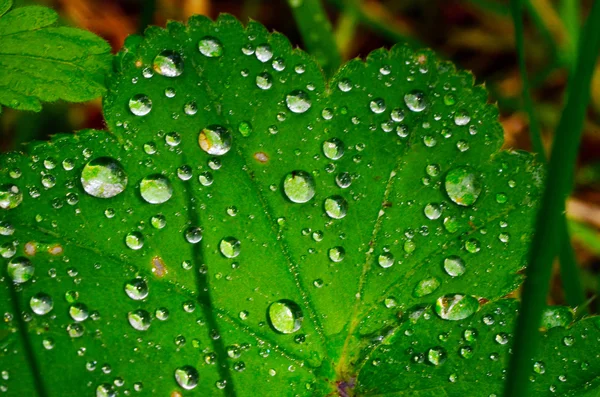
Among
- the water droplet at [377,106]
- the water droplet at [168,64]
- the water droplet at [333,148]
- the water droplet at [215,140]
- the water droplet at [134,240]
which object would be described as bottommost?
the water droplet at [134,240]

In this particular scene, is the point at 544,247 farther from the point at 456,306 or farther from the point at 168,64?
the point at 168,64

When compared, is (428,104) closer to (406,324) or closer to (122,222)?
(406,324)

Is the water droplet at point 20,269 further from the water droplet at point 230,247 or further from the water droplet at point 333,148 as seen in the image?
the water droplet at point 333,148

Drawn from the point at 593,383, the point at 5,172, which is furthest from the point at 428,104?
the point at 5,172

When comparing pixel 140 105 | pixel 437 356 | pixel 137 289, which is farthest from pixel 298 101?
pixel 437 356

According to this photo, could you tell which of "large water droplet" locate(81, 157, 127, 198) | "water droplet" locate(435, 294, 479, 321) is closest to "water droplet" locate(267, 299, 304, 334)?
"water droplet" locate(435, 294, 479, 321)

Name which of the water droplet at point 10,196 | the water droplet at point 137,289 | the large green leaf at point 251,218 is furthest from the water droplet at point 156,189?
the water droplet at point 10,196
